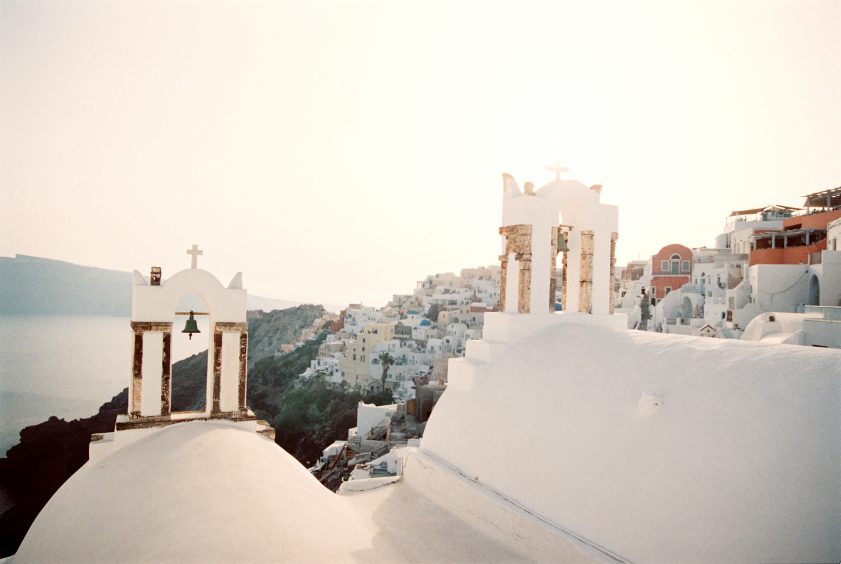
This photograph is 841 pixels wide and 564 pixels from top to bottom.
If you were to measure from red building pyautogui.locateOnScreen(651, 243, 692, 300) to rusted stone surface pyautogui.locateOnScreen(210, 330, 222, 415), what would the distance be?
107ft

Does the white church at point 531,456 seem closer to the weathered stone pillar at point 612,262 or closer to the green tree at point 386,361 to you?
the weathered stone pillar at point 612,262

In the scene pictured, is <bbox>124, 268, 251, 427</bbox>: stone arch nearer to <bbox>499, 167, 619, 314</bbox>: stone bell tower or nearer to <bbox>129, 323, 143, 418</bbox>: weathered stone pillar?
<bbox>129, 323, 143, 418</bbox>: weathered stone pillar

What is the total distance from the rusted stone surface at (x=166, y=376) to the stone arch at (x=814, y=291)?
21574 mm

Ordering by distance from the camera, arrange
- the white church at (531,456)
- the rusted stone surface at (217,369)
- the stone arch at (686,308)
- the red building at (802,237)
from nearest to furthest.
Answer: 1. the white church at (531,456)
2. the rusted stone surface at (217,369)
3. the red building at (802,237)
4. the stone arch at (686,308)

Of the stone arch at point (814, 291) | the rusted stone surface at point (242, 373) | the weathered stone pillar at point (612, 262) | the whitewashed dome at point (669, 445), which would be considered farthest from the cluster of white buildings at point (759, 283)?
the rusted stone surface at point (242, 373)

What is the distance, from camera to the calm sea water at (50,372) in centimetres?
3587

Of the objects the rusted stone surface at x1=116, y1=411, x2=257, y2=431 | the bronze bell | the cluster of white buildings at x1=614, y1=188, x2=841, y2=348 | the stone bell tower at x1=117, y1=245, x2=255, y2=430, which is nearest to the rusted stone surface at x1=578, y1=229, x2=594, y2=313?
the stone bell tower at x1=117, y1=245, x2=255, y2=430

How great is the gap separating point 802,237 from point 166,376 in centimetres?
2842

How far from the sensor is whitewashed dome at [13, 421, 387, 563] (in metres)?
3.06

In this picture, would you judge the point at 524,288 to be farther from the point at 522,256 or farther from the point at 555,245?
the point at 555,245

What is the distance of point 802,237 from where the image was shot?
79.2 feet

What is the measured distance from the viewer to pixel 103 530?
345 cm

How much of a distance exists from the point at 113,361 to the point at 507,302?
6678 centimetres

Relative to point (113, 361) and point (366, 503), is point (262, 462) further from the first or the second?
point (113, 361)
